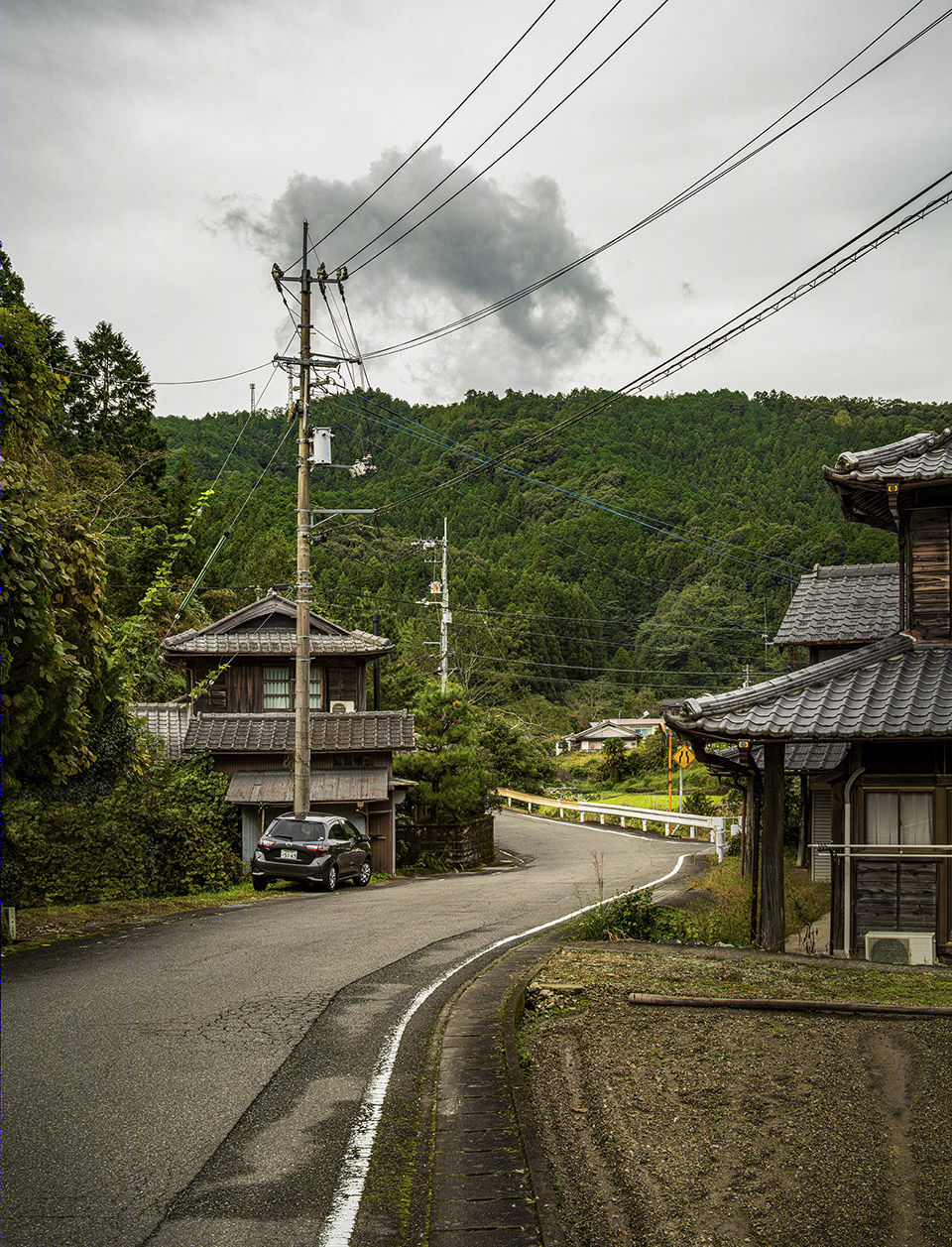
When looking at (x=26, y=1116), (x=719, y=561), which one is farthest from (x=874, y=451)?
(x=719, y=561)

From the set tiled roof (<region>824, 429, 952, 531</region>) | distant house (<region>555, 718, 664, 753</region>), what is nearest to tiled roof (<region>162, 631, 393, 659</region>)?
tiled roof (<region>824, 429, 952, 531</region>)

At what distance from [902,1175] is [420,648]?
76479 millimetres

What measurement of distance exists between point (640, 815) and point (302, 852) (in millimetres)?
22217

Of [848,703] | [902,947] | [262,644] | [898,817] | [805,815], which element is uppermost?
[262,644]

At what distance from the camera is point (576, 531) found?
102 m

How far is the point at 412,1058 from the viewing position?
289 inches

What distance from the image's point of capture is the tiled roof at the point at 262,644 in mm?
31562

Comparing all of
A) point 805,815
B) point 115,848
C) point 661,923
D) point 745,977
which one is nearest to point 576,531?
point 805,815

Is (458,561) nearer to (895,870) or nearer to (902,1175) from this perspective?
(895,870)

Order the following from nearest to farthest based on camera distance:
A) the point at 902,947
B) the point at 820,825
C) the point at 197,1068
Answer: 1. the point at 197,1068
2. the point at 902,947
3. the point at 820,825

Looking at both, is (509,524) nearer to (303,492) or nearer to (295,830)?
(303,492)

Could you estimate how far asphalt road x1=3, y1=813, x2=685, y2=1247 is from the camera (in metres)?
4.73

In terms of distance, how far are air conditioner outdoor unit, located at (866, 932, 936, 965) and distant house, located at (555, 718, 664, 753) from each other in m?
72.1

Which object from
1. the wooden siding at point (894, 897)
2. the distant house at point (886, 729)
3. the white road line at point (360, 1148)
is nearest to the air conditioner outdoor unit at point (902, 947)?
the distant house at point (886, 729)
